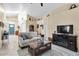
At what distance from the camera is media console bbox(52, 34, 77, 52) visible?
102 inches

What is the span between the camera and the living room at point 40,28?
8.46 feet

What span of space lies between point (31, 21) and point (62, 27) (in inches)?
31.6

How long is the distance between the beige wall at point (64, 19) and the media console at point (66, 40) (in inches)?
5.8

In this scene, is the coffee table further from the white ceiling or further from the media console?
the white ceiling

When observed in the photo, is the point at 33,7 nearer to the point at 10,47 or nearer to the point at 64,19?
the point at 64,19

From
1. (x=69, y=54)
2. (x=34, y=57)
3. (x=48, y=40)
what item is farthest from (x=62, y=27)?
(x=34, y=57)

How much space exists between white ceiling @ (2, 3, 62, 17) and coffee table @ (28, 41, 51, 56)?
0.74m

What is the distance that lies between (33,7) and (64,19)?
84 centimetres

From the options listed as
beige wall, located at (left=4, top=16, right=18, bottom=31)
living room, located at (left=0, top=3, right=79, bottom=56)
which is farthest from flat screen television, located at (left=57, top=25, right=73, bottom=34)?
beige wall, located at (left=4, top=16, right=18, bottom=31)

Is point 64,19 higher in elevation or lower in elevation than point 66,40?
higher

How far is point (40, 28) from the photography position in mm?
2746

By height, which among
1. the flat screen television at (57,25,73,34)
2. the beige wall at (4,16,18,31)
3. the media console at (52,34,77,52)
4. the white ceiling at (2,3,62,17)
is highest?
the white ceiling at (2,3,62,17)

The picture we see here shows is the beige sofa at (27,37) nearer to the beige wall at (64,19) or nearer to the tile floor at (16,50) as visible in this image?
the tile floor at (16,50)

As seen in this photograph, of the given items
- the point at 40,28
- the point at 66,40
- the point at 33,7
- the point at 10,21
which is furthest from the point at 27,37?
the point at 66,40
